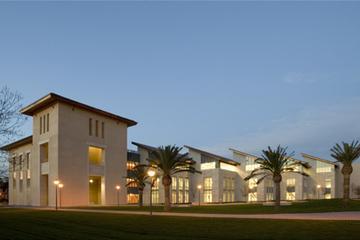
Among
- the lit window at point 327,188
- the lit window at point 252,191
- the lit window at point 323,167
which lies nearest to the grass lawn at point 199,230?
the lit window at point 252,191

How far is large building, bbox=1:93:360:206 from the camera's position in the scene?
193ft

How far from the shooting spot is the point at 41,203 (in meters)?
61.9

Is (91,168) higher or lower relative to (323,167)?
higher

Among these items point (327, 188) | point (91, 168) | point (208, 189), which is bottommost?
point (327, 188)

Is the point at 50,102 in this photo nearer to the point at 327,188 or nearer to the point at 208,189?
the point at 208,189

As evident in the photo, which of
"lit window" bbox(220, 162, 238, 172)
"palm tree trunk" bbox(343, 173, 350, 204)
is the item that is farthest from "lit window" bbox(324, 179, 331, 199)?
"palm tree trunk" bbox(343, 173, 350, 204)

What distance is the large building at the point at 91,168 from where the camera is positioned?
5881 cm

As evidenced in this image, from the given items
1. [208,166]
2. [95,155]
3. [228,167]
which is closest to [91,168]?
[95,155]

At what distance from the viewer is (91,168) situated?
63.3m

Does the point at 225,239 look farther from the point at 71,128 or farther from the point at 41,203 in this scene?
the point at 41,203

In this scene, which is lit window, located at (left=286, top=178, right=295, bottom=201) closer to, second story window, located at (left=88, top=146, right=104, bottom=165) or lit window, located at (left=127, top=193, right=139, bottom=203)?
lit window, located at (left=127, top=193, right=139, bottom=203)

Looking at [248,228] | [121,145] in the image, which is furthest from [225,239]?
[121,145]

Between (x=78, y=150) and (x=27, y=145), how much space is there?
15150 mm

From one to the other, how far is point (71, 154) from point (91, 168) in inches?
187
